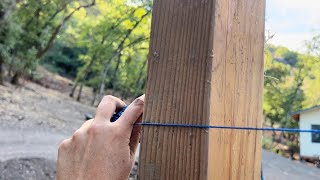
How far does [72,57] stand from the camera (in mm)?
34188

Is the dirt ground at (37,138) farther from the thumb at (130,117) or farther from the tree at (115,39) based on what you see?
the tree at (115,39)

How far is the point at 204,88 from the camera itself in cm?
87

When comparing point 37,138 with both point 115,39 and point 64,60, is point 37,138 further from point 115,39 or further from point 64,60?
point 64,60

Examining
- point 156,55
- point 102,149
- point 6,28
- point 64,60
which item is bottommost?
point 102,149

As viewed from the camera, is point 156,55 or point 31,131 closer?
point 156,55

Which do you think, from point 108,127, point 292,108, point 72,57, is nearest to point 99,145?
point 108,127

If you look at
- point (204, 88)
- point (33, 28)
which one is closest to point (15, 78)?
point (33, 28)

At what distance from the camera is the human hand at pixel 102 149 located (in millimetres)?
1008

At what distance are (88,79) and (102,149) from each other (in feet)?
94.0

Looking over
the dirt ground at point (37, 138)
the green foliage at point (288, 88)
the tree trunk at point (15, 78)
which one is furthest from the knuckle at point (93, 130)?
the tree trunk at point (15, 78)

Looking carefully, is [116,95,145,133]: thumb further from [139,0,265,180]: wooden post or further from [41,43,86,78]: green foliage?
[41,43,86,78]: green foliage

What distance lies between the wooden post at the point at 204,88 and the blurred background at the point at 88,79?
25 centimetres

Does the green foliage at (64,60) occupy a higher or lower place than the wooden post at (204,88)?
higher

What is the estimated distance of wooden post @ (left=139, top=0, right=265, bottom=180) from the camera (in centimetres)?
88
